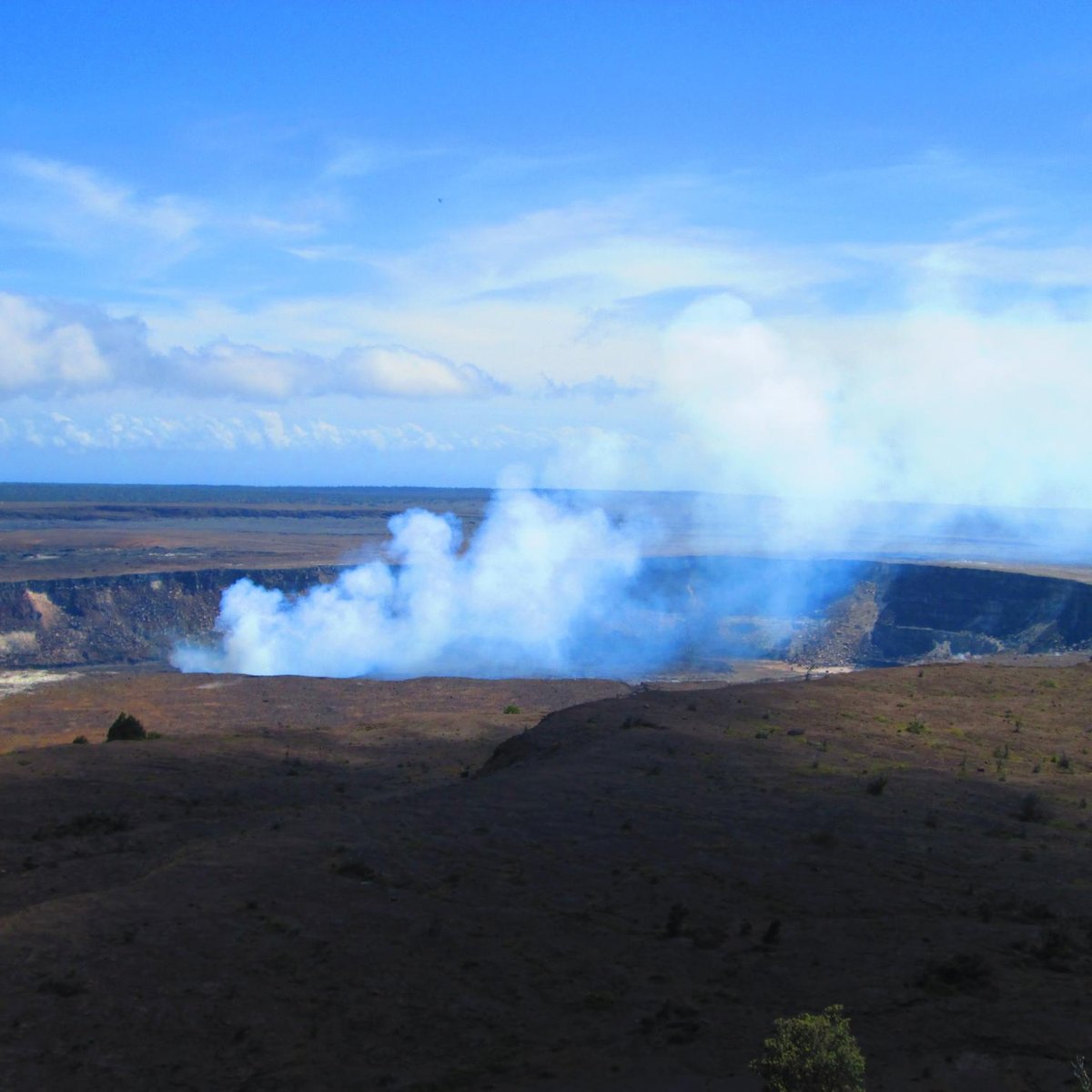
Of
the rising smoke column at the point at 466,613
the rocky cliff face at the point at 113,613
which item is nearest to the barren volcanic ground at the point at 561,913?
the rising smoke column at the point at 466,613

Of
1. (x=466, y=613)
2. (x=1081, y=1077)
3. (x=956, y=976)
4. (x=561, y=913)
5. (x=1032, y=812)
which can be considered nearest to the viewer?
(x=1081, y=1077)

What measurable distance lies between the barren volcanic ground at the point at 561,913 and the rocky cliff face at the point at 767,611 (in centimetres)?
5265

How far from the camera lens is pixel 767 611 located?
9750 centimetres

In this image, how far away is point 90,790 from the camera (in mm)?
27844

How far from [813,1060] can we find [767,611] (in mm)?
89252

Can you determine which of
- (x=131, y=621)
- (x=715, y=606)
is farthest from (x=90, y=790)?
(x=715, y=606)

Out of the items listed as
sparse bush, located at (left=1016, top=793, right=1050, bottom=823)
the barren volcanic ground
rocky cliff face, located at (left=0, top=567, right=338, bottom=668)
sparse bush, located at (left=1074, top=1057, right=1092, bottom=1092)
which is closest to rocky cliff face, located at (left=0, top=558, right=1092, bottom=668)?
rocky cliff face, located at (left=0, top=567, right=338, bottom=668)

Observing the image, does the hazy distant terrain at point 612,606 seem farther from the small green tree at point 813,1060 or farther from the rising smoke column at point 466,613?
the small green tree at point 813,1060

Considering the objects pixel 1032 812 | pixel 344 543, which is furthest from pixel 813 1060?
pixel 344 543

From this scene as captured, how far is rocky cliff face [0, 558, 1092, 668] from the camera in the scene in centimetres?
8156

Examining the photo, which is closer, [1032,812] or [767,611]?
[1032,812]

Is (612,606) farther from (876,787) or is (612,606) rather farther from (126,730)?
(876,787)

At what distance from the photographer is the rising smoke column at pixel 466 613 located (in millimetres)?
77125

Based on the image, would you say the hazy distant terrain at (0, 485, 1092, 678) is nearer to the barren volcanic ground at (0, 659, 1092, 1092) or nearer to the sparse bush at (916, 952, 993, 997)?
the barren volcanic ground at (0, 659, 1092, 1092)
